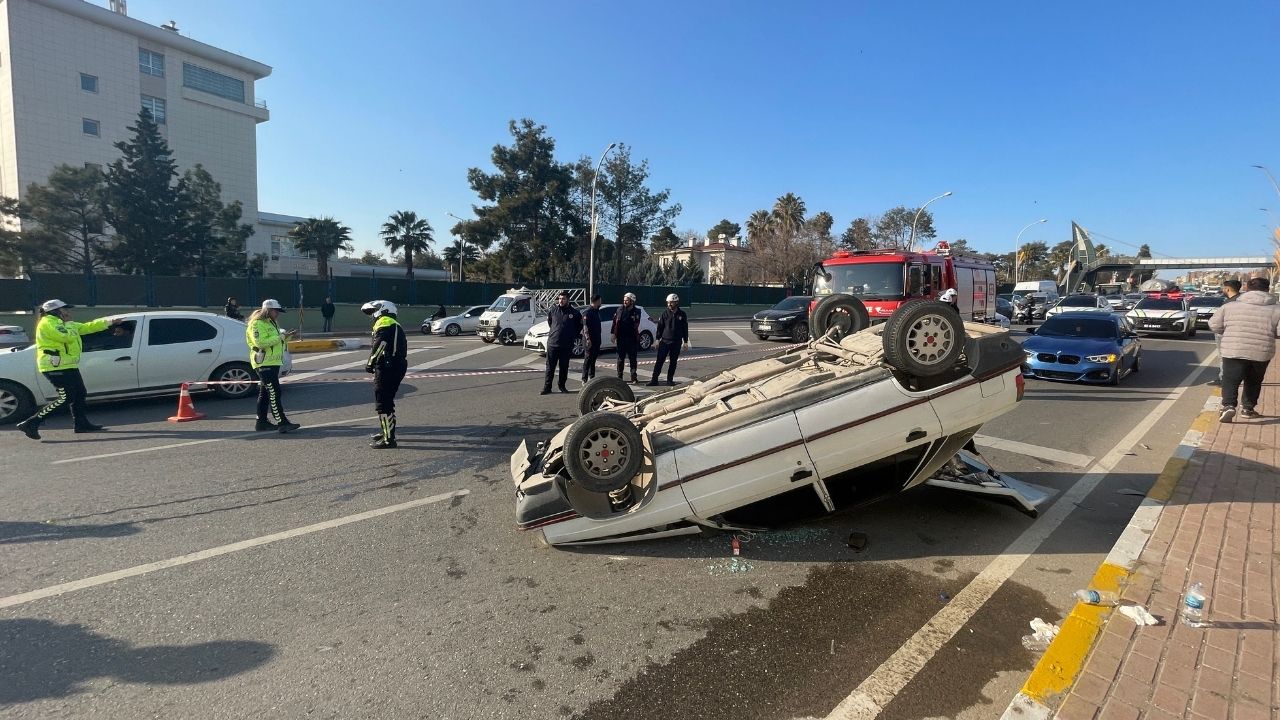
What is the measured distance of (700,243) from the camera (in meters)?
87.3

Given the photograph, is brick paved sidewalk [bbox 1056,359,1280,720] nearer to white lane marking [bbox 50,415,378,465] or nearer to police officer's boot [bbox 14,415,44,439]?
white lane marking [bbox 50,415,378,465]

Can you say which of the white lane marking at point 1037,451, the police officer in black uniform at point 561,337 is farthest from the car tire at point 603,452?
the police officer in black uniform at point 561,337

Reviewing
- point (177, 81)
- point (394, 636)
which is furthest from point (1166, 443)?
point (177, 81)

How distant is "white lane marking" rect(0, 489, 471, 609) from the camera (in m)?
→ 3.47

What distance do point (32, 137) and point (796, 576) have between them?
221 ft

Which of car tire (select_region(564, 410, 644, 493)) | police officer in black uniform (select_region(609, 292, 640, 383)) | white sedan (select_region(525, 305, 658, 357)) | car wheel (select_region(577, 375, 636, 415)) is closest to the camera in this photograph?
car tire (select_region(564, 410, 644, 493))

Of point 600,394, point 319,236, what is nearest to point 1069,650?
point 600,394

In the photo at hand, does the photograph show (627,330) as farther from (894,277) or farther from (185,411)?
(185,411)

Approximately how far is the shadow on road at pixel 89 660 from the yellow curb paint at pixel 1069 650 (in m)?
3.52

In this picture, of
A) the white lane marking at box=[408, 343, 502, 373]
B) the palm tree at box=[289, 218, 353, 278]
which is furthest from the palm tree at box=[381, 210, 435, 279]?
Answer: the white lane marking at box=[408, 343, 502, 373]

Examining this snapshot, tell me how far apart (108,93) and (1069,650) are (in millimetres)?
71385

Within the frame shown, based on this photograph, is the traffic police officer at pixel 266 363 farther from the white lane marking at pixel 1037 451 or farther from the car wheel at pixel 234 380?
the white lane marking at pixel 1037 451

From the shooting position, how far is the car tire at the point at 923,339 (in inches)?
148

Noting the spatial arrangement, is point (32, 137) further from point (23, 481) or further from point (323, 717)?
point (323, 717)
